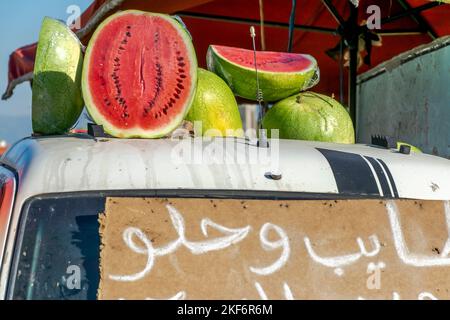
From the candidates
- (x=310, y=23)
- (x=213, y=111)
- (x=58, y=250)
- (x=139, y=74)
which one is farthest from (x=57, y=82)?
(x=310, y=23)

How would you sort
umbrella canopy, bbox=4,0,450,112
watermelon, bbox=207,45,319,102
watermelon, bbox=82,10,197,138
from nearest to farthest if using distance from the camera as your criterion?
watermelon, bbox=82,10,197,138
watermelon, bbox=207,45,319,102
umbrella canopy, bbox=4,0,450,112

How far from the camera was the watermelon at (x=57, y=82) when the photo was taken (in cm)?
257

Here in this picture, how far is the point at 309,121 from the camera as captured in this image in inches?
115

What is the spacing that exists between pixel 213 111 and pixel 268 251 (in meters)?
1.22

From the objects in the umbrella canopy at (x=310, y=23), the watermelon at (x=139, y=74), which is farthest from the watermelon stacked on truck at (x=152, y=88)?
the umbrella canopy at (x=310, y=23)

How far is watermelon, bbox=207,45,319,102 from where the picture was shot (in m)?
3.10

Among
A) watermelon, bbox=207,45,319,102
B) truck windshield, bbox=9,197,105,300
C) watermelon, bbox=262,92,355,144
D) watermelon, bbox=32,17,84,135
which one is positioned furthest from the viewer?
watermelon, bbox=207,45,319,102

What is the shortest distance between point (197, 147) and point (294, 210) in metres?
0.37

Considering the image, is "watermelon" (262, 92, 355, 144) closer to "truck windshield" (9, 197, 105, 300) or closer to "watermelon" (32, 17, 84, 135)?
"watermelon" (32, 17, 84, 135)

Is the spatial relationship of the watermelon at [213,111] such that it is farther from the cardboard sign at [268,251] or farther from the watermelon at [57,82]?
the cardboard sign at [268,251]

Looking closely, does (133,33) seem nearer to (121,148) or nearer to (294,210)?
(121,148)

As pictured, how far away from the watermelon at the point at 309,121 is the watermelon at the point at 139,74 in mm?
651

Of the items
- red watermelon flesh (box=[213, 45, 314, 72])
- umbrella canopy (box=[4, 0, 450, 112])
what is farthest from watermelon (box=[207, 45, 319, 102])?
umbrella canopy (box=[4, 0, 450, 112])

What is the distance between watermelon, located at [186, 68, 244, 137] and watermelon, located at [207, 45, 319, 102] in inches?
9.5
